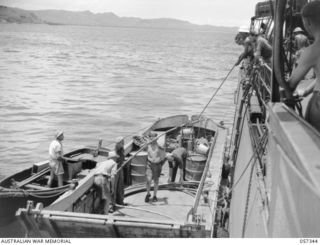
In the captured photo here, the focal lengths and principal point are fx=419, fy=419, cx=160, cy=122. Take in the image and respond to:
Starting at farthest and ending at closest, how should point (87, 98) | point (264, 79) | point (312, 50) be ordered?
point (87, 98)
point (264, 79)
point (312, 50)

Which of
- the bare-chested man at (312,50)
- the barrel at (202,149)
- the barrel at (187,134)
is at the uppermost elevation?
the bare-chested man at (312,50)

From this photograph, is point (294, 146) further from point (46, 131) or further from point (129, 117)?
point (129, 117)

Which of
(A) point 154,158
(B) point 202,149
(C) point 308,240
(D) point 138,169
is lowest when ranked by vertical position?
(D) point 138,169

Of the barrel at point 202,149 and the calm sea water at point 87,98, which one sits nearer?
the barrel at point 202,149

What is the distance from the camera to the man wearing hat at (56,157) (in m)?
12.0

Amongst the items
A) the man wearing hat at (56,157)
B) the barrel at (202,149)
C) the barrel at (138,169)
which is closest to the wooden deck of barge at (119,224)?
the man wearing hat at (56,157)

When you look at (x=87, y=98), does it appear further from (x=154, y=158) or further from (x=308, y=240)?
(x=308, y=240)

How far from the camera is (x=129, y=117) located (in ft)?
116

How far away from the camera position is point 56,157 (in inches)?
473

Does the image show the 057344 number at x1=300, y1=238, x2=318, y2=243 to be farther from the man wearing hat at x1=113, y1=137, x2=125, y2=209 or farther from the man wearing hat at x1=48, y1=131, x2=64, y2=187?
the man wearing hat at x1=48, y1=131, x2=64, y2=187

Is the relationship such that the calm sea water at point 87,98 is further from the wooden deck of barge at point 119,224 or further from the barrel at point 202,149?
the wooden deck of barge at point 119,224

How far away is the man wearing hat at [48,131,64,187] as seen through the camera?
471 inches

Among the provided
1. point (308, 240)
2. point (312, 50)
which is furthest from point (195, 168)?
point (308, 240)

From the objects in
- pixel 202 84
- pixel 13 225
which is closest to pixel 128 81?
pixel 202 84
